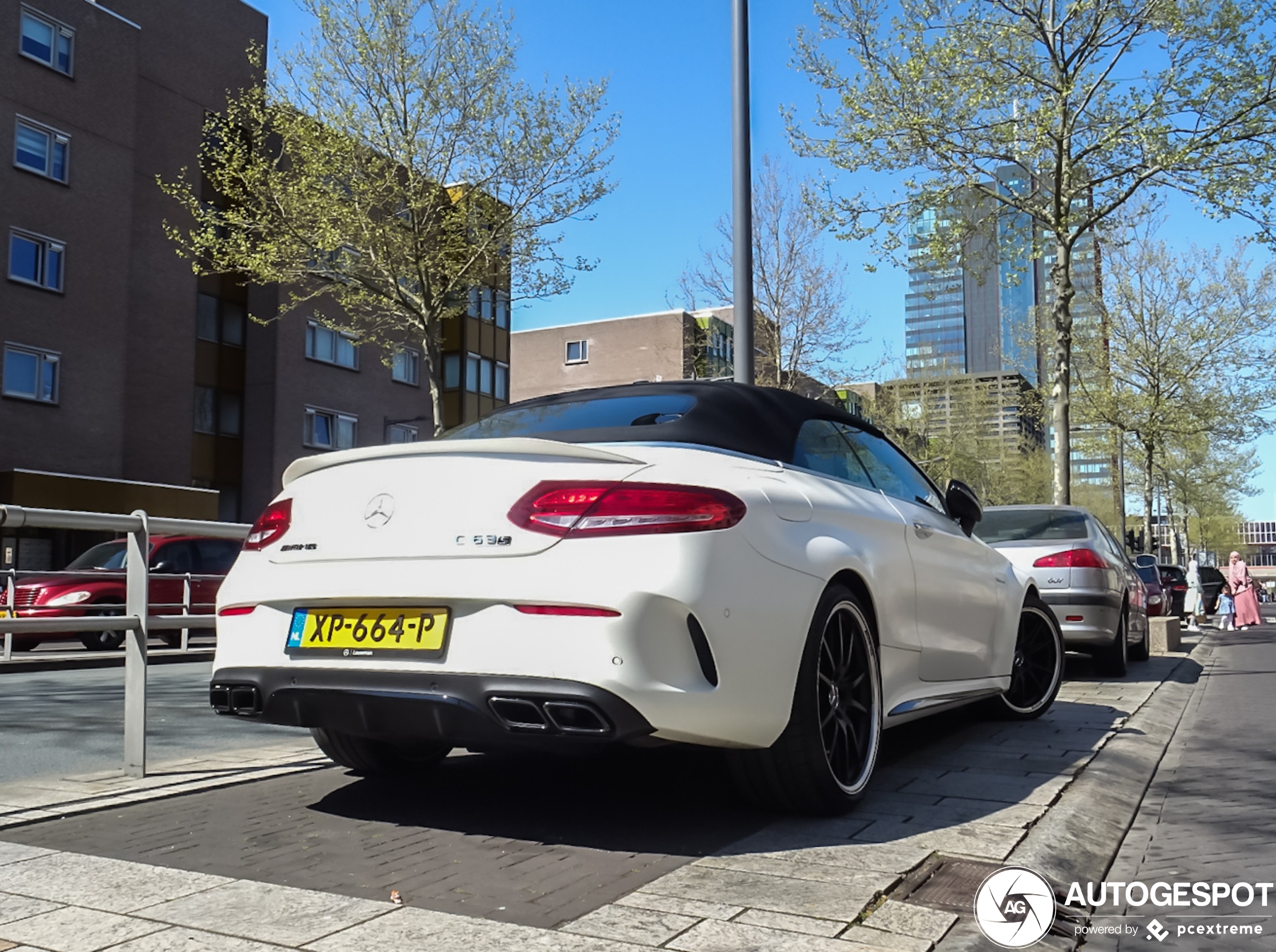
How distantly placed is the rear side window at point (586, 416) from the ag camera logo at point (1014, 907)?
1.85 m

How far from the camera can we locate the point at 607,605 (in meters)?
3.39

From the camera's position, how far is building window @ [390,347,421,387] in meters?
38.8

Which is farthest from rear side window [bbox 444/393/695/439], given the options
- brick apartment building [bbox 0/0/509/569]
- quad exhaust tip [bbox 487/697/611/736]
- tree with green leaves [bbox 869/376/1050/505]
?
tree with green leaves [bbox 869/376/1050/505]

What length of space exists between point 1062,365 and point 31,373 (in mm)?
21243

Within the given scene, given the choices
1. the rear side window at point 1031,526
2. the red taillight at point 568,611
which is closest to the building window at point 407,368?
the rear side window at point 1031,526

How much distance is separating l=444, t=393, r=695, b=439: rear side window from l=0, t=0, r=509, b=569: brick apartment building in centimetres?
1886

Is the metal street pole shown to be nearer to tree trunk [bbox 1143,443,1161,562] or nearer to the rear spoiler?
the rear spoiler

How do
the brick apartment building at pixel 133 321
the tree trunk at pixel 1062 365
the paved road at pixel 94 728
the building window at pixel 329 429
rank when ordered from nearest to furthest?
1. the paved road at pixel 94 728
2. the tree trunk at pixel 1062 365
3. the brick apartment building at pixel 133 321
4. the building window at pixel 329 429

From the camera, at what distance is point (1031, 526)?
34.1 feet

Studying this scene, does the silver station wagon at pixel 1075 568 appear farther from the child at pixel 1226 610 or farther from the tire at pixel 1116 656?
the child at pixel 1226 610

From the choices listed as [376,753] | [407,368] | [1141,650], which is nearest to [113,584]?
[376,753]

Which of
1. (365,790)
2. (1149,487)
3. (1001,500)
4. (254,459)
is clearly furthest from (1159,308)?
(365,790)

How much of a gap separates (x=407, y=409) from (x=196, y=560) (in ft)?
74.7

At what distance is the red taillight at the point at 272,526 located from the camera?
406cm
